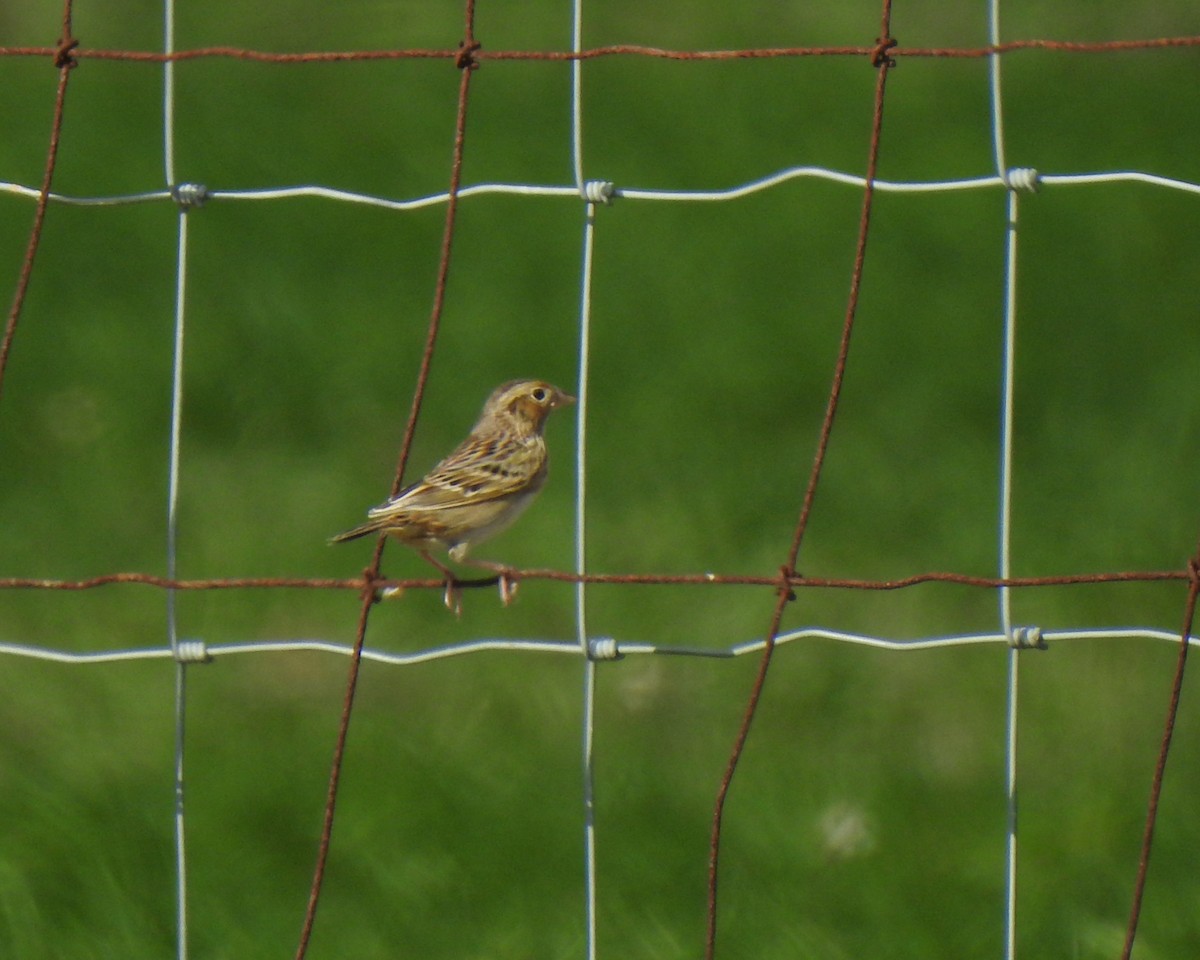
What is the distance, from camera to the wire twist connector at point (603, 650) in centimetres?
383

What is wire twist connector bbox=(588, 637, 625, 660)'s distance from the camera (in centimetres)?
383

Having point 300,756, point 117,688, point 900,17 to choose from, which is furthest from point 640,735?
point 900,17

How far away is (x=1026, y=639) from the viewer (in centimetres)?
368

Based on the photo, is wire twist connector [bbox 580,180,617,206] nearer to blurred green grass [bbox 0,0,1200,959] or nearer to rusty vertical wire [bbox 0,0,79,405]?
rusty vertical wire [bbox 0,0,79,405]

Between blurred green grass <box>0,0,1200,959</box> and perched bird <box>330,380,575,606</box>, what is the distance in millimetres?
890

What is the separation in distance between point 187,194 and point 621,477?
337 cm

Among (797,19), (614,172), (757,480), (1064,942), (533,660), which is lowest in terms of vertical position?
(1064,942)

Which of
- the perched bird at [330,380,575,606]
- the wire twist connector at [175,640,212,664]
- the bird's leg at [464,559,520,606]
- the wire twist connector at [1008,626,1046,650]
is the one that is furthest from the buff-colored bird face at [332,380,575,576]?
the wire twist connector at [1008,626,1046,650]

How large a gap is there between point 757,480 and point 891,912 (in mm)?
2564

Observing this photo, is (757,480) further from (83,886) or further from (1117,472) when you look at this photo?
(83,886)

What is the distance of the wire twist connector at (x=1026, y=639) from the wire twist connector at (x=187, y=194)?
167 centimetres

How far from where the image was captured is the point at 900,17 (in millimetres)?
10141

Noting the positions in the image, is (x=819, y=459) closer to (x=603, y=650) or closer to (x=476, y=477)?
(x=603, y=650)

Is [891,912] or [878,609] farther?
[878,609]
